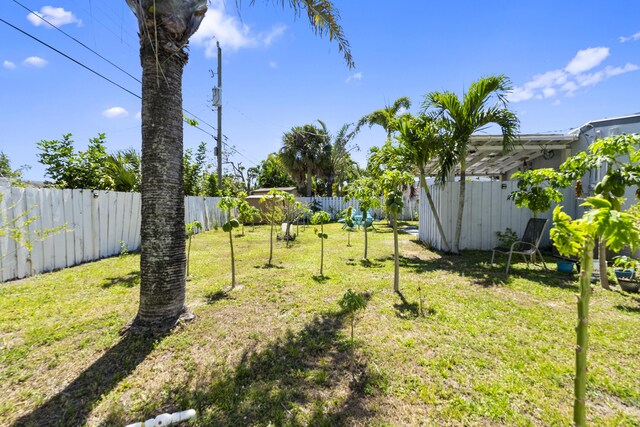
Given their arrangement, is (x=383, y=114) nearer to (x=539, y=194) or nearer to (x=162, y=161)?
(x=539, y=194)

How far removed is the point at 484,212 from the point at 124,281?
8.81 metres

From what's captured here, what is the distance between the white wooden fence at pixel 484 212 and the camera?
24.8ft

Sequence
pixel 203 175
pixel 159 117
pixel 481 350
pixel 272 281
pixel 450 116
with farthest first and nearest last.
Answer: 1. pixel 203 175
2. pixel 450 116
3. pixel 272 281
4. pixel 159 117
5. pixel 481 350

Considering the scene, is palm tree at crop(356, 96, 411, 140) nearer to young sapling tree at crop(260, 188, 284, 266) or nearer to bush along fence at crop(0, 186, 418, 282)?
young sapling tree at crop(260, 188, 284, 266)

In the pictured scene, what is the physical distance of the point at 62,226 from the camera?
485 cm

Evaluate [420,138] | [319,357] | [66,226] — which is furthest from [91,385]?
[420,138]

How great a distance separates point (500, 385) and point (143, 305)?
368 cm

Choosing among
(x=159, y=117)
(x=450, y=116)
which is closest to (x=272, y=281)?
(x=159, y=117)

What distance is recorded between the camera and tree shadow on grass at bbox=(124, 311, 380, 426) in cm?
196

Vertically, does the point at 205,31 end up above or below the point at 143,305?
above

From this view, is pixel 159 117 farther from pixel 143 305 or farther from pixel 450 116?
pixel 450 116

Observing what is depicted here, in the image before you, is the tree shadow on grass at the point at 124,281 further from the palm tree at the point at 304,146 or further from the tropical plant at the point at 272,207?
the palm tree at the point at 304,146

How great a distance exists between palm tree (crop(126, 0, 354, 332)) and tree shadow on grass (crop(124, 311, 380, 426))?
3.92ft

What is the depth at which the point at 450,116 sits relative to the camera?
6859mm
